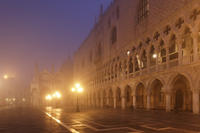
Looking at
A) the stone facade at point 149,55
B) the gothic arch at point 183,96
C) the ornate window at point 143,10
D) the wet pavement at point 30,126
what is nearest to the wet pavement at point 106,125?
the wet pavement at point 30,126

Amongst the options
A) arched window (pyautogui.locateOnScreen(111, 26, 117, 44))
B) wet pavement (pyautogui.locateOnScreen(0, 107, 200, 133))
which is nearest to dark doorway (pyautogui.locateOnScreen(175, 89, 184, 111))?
wet pavement (pyautogui.locateOnScreen(0, 107, 200, 133))

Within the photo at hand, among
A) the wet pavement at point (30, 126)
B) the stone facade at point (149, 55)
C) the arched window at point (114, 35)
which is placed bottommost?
the wet pavement at point (30, 126)

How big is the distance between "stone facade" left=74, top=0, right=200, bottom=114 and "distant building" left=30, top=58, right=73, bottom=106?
28.8m

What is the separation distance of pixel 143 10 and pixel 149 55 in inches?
305

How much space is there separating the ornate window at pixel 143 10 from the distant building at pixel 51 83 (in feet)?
179

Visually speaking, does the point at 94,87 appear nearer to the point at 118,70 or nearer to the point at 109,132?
the point at 118,70

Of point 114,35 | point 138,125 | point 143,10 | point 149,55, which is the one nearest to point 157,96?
point 149,55

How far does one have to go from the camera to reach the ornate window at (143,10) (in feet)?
95.3

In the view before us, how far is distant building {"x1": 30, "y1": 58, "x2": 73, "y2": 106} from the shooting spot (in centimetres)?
8243

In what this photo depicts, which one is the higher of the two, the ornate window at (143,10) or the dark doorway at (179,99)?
the ornate window at (143,10)

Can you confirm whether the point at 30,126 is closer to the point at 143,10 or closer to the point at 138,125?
the point at 138,125

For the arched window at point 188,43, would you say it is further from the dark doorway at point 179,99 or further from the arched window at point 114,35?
the arched window at point 114,35

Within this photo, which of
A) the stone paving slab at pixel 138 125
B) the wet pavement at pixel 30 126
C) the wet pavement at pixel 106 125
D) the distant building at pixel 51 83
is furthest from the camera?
the distant building at pixel 51 83

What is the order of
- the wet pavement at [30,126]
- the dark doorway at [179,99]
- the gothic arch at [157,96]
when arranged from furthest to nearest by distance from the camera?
the dark doorway at [179,99], the gothic arch at [157,96], the wet pavement at [30,126]
